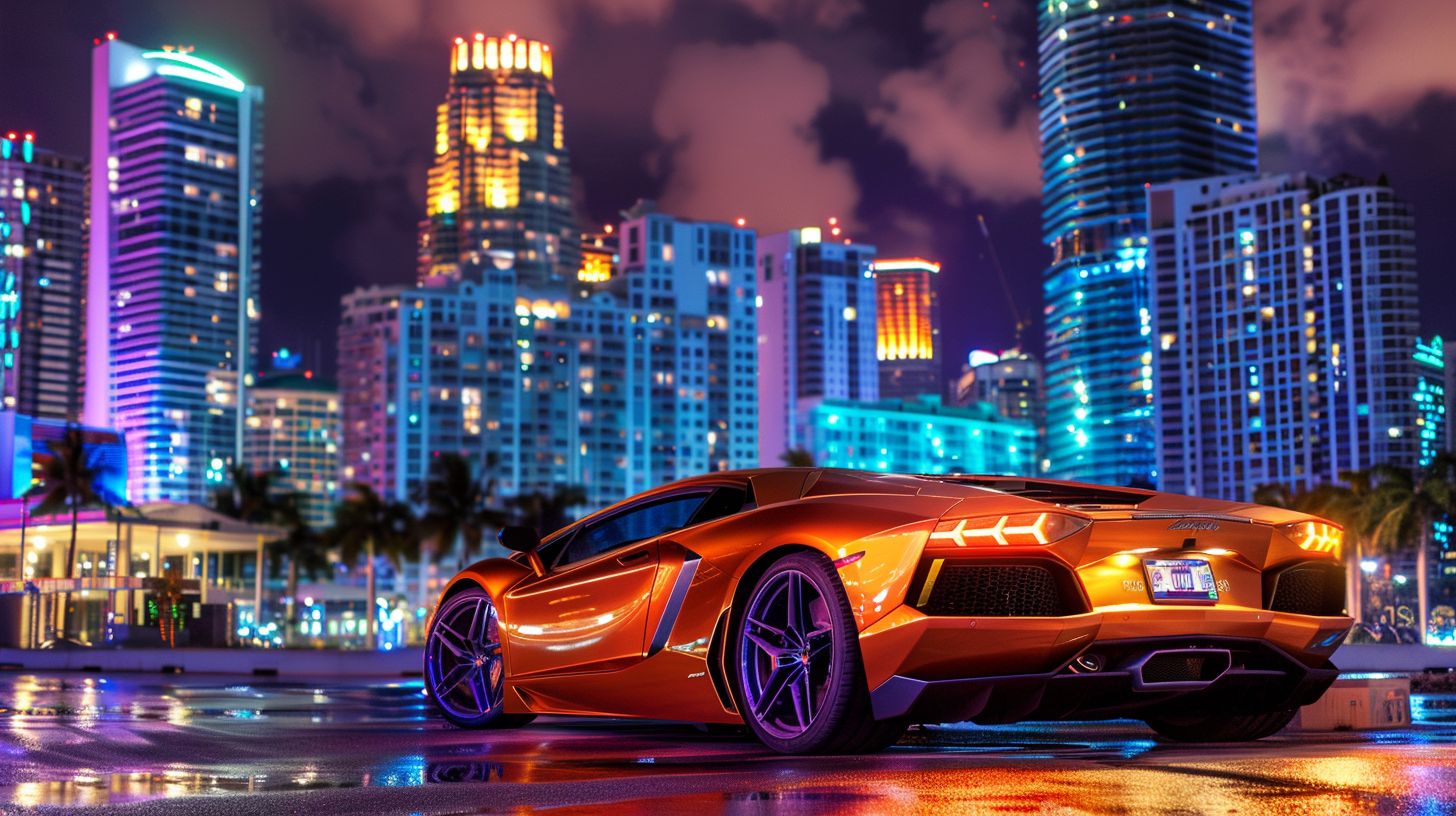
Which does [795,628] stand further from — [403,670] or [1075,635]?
[403,670]

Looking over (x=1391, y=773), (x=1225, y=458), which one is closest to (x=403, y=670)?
(x=1391, y=773)

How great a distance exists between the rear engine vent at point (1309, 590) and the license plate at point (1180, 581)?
13.9 inches

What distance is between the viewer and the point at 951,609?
6020 millimetres

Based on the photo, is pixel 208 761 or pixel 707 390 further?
pixel 707 390

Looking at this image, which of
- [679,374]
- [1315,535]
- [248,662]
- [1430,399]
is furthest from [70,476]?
[1430,399]

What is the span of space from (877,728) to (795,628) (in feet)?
1.67

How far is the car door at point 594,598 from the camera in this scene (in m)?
7.42

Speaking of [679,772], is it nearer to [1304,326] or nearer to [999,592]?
[999,592]

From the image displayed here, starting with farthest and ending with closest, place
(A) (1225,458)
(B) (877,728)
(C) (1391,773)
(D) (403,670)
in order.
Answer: (A) (1225,458)
(D) (403,670)
(B) (877,728)
(C) (1391,773)

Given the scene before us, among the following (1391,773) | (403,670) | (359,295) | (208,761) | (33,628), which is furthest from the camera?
(359,295)

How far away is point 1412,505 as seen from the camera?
6694cm

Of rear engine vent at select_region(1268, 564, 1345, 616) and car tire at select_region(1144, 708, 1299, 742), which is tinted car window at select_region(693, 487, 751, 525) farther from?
rear engine vent at select_region(1268, 564, 1345, 616)

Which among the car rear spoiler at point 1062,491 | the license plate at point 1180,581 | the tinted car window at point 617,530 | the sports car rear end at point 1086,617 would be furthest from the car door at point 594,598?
the license plate at point 1180,581

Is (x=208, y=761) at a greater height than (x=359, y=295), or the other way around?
(x=359, y=295)
